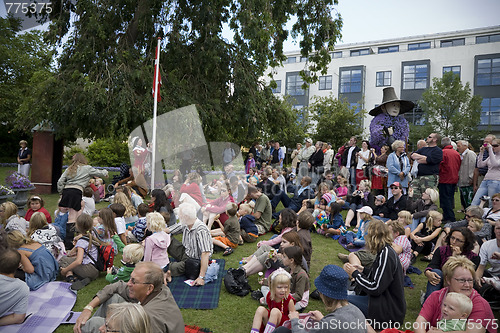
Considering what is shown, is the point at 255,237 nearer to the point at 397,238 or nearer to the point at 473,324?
the point at 397,238

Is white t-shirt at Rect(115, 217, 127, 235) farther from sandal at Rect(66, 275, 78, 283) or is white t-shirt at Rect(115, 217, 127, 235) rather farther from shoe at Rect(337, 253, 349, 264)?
shoe at Rect(337, 253, 349, 264)

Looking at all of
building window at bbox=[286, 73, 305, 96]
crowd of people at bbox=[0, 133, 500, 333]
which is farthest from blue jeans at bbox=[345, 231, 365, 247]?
building window at bbox=[286, 73, 305, 96]

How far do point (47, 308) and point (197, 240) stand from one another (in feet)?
7.34

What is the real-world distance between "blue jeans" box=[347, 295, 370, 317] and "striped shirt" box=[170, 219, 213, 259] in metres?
2.36

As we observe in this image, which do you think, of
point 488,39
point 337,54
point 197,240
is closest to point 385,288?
point 197,240

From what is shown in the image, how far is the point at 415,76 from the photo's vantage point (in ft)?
134

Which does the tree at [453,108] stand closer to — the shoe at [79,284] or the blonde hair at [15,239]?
the shoe at [79,284]

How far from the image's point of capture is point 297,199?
10508 millimetres

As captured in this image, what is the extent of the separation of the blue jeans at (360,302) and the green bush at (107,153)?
2421 cm

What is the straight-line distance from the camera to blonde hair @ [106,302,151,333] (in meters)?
2.47

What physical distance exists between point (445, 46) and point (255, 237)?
1750 inches

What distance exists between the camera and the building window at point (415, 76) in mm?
40469

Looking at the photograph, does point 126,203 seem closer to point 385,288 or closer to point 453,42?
point 385,288

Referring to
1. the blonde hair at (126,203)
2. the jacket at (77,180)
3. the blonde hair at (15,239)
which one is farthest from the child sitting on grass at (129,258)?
the jacket at (77,180)
